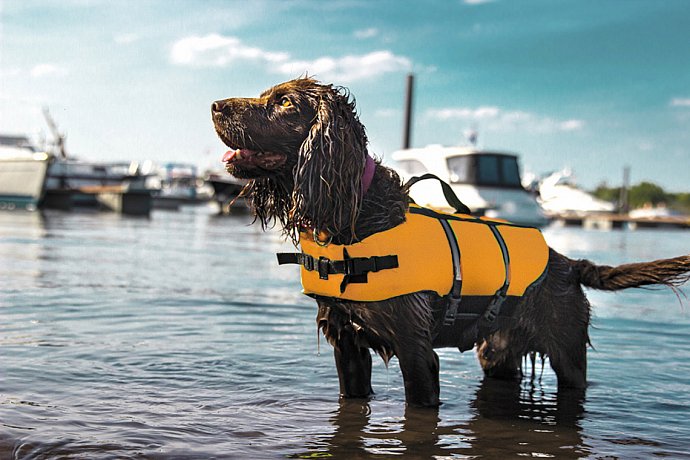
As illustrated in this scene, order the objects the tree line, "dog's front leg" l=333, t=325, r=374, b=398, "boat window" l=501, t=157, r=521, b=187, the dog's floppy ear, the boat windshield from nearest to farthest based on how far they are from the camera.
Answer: the dog's floppy ear
"dog's front leg" l=333, t=325, r=374, b=398
the boat windshield
"boat window" l=501, t=157, r=521, b=187
the tree line

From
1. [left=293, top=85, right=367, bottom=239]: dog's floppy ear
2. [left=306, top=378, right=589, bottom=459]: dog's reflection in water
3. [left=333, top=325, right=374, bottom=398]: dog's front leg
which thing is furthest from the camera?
[left=333, top=325, right=374, bottom=398]: dog's front leg

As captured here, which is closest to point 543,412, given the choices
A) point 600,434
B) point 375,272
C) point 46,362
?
point 600,434

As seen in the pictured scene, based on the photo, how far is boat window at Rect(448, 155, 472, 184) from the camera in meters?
27.9

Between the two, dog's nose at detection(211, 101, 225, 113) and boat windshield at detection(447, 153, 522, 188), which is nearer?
dog's nose at detection(211, 101, 225, 113)

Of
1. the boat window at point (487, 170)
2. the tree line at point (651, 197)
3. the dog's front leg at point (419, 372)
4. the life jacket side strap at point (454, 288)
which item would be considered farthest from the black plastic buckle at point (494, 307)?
the tree line at point (651, 197)

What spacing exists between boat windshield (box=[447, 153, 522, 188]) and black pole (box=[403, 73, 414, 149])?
8265 millimetres

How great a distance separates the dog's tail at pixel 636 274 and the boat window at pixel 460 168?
22619mm

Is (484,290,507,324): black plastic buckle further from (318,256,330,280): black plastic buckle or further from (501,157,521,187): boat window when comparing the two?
(501,157,521,187): boat window

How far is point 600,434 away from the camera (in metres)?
4.62

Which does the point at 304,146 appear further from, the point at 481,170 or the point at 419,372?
the point at 481,170

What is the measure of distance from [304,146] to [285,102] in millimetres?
318

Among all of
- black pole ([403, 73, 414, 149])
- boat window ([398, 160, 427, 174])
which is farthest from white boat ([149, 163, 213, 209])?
boat window ([398, 160, 427, 174])

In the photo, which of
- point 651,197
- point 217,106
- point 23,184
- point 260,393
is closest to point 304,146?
point 217,106

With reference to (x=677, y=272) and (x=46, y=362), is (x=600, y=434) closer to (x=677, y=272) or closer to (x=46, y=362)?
(x=677, y=272)
